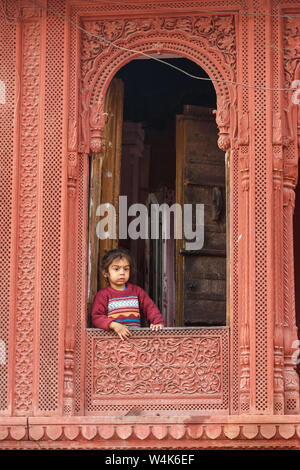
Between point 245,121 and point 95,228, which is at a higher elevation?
point 245,121

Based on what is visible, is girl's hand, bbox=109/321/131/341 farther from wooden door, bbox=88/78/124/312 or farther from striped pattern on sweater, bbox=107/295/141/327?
wooden door, bbox=88/78/124/312

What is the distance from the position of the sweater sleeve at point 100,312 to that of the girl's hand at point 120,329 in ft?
0.14

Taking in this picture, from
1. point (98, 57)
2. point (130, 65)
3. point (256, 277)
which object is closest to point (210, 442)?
point (256, 277)

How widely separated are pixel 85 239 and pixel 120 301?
23.5 inches

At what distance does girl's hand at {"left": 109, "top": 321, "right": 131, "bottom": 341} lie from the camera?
11016 millimetres

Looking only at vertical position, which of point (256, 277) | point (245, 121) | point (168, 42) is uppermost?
point (168, 42)

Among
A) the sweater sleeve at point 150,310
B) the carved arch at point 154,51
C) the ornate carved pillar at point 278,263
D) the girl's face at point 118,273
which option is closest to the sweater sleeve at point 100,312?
the girl's face at point 118,273

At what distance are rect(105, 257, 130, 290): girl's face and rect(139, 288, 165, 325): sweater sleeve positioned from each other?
7.7 inches

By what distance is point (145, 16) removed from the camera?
1156cm

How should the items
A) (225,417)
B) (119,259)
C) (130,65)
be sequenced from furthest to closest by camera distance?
1. (130,65)
2. (119,259)
3. (225,417)

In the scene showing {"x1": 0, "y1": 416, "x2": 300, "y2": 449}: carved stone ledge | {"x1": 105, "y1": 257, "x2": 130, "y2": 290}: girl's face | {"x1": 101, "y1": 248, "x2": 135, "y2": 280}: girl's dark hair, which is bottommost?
{"x1": 0, "y1": 416, "x2": 300, "y2": 449}: carved stone ledge

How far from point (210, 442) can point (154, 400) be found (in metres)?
0.61

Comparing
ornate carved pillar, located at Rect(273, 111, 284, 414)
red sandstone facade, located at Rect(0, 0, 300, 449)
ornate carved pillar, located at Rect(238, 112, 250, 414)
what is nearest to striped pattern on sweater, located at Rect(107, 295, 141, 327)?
red sandstone facade, located at Rect(0, 0, 300, 449)

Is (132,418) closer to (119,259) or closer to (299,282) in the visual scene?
(119,259)
